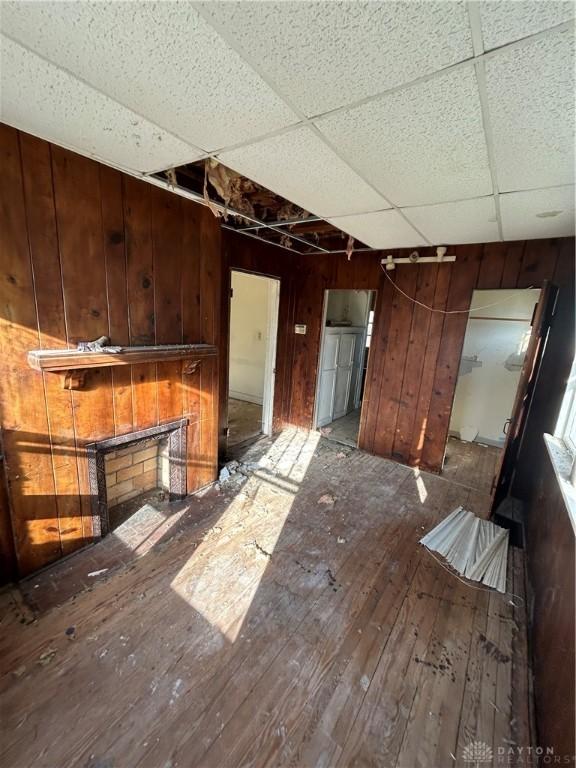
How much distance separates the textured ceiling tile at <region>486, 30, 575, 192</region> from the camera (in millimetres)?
A: 859

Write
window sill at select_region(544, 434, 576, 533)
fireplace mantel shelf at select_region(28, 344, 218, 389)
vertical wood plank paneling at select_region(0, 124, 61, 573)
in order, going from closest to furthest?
window sill at select_region(544, 434, 576, 533)
vertical wood plank paneling at select_region(0, 124, 61, 573)
fireplace mantel shelf at select_region(28, 344, 218, 389)

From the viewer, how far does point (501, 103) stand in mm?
1041

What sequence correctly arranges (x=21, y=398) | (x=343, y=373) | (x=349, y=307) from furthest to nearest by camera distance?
1. (x=349, y=307)
2. (x=343, y=373)
3. (x=21, y=398)

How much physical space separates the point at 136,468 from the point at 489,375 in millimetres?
4523

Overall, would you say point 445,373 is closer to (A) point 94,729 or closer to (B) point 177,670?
(B) point 177,670

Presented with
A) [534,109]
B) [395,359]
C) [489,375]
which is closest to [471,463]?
→ [489,375]

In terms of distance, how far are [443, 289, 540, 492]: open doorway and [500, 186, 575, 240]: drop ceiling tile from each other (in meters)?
1.53

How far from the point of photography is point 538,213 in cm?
200

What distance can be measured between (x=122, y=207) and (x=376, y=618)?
2860 millimetres

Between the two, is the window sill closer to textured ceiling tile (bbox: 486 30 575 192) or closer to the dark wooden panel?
the dark wooden panel

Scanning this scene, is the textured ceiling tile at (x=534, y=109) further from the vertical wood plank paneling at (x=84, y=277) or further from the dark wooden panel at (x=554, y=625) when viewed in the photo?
the vertical wood plank paneling at (x=84, y=277)

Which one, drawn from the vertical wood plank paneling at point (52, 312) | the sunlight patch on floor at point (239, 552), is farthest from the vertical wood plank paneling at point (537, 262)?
the vertical wood plank paneling at point (52, 312)

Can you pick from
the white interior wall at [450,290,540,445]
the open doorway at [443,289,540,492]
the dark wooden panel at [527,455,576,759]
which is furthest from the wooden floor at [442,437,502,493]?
the dark wooden panel at [527,455,576,759]

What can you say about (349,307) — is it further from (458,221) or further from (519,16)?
(519,16)
